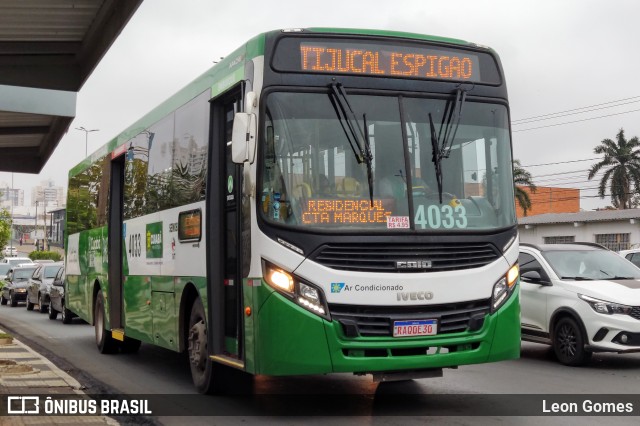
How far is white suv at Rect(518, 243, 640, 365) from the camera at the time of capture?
11.9 meters

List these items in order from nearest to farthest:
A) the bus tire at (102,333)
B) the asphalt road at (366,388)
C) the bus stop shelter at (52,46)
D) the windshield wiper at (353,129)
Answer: the windshield wiper at (353,129) → the asphalt road at (366,388) → the bus stop shelter at (52,46) → the bus tire at (102,333)

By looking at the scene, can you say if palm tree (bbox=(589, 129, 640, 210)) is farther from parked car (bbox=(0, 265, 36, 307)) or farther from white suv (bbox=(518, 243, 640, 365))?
white suv (bbox=(518, 243, 640, 365))

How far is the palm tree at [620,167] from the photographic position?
207 feet

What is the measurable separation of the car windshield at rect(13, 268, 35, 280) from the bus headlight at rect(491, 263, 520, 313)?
30495 millimetres

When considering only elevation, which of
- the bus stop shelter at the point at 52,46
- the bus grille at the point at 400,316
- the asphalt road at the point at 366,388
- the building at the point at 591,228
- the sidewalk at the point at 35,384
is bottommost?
the asphalt road at the point at 366,388

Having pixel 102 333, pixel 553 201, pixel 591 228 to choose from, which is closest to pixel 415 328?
pixel 102 333

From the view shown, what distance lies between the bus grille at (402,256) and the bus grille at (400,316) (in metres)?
0.35

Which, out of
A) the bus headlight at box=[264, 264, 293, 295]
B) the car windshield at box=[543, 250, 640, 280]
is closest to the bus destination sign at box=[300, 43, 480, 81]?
the bus headlight at box=[264, 264, 293, 295]

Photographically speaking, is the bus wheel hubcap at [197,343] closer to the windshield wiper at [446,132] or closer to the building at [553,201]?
the windshield wiper at [446,132]

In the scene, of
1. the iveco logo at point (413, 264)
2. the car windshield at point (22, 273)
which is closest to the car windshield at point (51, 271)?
the car windshield at point (22, 273)

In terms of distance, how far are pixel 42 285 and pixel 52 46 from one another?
18.2 metres

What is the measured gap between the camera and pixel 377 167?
821cm

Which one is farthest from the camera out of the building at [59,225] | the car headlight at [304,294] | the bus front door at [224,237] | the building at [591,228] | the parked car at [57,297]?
the building at [591,228]

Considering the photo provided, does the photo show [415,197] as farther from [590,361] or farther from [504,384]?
[590,361]
